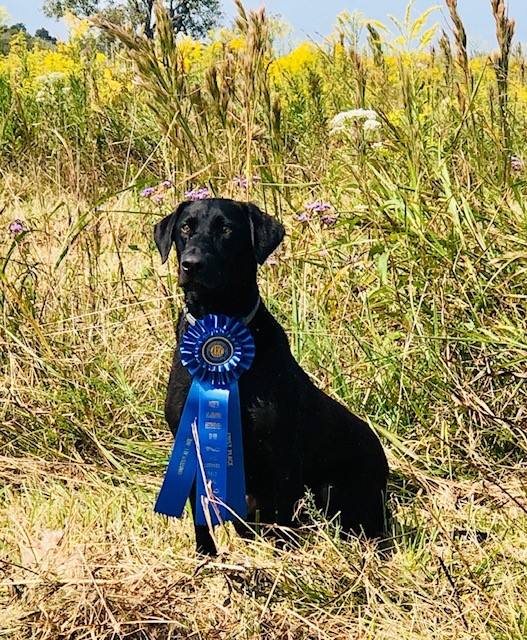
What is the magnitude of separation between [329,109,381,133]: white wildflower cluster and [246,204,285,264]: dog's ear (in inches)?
26.9

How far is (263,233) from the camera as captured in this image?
109 inches

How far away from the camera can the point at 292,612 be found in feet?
6.85

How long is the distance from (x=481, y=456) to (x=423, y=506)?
0.32m

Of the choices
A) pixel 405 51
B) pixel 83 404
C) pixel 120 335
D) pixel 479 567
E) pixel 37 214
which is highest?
pixel 405 51

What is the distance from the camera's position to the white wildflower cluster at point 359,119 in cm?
322

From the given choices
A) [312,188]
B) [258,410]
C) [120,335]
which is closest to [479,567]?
[258,410]

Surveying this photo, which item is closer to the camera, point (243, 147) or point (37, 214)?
point (243, 147)

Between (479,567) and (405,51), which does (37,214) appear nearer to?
(405,51)

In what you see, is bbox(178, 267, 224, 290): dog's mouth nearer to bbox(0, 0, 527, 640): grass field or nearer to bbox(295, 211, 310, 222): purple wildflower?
bbox(0, 0, 527, 640): grass field

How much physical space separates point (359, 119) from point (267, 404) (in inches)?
58.5

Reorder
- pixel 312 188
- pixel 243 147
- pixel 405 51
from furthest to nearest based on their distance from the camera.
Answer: pixel 312 188 → pixel 243 147 → pixel 405 51

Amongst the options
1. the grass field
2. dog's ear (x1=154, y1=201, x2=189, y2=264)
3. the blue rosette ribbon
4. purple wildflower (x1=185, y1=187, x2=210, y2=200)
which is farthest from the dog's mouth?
purple wildflower (x1=185, y1=187, x2=210, y2=200)

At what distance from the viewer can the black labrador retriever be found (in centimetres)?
262

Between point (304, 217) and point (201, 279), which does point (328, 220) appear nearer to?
point (304, 217)
